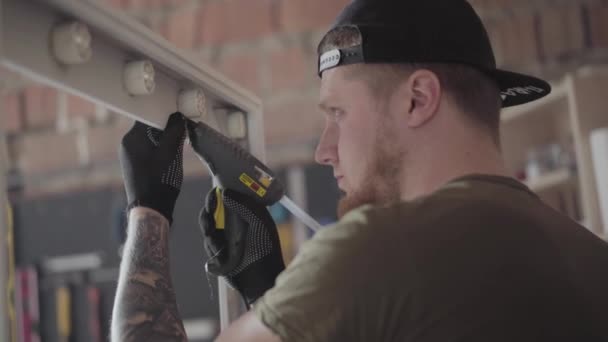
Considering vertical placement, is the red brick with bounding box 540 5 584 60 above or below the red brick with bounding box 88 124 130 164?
above

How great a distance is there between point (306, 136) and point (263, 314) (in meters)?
1.48

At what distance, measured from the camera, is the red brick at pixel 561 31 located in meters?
2.02

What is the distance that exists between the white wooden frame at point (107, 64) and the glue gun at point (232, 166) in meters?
0.05

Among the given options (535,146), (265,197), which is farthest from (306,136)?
(265,197)

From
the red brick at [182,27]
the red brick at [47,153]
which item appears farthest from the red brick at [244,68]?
the red brick at [47,153]

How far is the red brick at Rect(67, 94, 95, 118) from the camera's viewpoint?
7.79ft

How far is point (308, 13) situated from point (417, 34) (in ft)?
4.36

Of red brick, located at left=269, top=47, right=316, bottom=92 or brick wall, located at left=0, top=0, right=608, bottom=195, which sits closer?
brick wall, located at left=0, top=0, right=608, bottom=195

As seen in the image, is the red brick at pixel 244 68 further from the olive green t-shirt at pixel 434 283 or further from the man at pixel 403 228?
the olive green t-shirt at pixel 434 283

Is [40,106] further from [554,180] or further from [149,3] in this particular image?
[554,180]

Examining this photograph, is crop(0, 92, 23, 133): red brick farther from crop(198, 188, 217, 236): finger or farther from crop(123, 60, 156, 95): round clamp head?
crop(123, 60, 156, 95): round clamp head

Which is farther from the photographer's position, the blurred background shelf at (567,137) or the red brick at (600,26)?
Answer: the red brick at (600,26)

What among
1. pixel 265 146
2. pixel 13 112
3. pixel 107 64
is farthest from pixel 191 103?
pixel 13 112

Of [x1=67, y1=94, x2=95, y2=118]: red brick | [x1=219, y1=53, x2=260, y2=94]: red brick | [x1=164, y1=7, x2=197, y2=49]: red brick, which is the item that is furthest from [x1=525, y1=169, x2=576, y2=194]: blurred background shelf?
[x1=67, y1=94, x2=95, y2=118]: red brick
